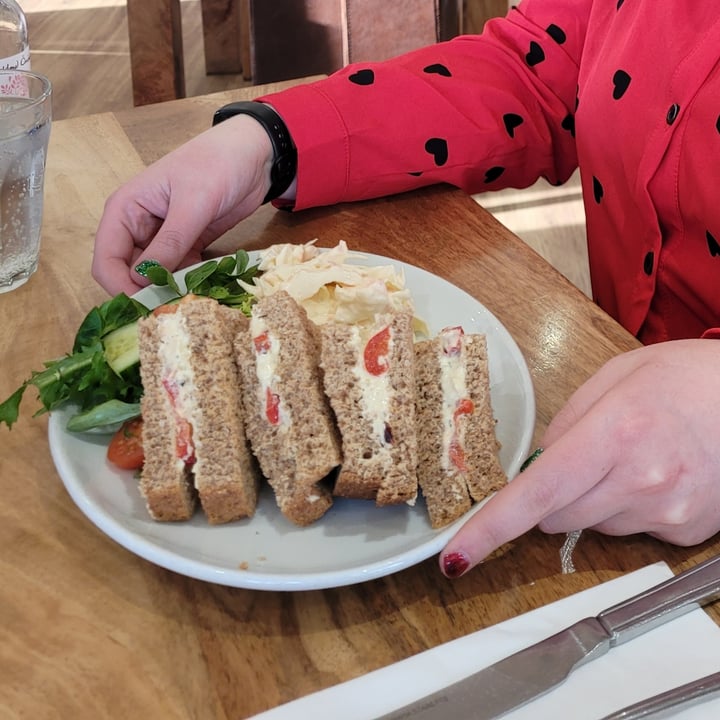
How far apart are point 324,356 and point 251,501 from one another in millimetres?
181

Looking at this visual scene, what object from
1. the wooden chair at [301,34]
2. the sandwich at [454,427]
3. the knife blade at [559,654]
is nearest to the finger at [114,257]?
the sandwich at [454,427]

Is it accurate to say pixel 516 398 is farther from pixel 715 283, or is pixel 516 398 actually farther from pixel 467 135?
pixel 467 135

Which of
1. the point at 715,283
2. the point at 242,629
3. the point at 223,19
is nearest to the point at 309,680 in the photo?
the point at 242,629

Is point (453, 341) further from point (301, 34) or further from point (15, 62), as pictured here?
point (301, 34)

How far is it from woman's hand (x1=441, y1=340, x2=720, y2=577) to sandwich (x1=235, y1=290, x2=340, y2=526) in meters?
0.15

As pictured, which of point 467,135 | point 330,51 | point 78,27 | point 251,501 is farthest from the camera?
point 78,27

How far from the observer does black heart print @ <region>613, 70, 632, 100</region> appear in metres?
1.27

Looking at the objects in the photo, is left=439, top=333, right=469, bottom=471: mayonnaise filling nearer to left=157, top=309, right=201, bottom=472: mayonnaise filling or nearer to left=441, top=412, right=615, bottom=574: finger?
left=441, top=412, right=615, bottom=574: finger

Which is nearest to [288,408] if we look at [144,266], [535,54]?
[144,266]

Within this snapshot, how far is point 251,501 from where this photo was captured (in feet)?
2.95

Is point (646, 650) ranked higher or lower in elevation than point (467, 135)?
lower

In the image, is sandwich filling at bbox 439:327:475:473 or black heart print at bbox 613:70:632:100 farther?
black heart print at bbox 613:70:632:100

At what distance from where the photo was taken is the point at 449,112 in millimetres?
1433

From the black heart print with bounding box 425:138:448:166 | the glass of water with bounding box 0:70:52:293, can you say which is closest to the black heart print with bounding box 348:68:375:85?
the black heart print with bounding box 425:138:448:166
